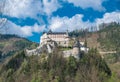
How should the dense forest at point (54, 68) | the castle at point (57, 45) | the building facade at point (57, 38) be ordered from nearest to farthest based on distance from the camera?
the dense forest at point (54, 68)
the castle at point (57, 45)
the building facade at point (57, 38)

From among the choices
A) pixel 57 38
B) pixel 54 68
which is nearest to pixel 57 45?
pixel 57 38

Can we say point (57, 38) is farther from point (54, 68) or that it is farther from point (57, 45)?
point (54, 68)

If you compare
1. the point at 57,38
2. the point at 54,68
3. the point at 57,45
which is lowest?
the point at 54,68

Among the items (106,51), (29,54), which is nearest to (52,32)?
(29,54)

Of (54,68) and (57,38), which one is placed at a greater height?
(57,38)

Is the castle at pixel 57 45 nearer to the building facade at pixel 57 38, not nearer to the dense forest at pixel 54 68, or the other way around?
the building facade at pixel 57 38

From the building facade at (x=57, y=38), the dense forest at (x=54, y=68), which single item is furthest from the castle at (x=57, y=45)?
the dense forest at (x=54, y=68)

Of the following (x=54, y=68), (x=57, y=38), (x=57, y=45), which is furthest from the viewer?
(x=57, y=38)

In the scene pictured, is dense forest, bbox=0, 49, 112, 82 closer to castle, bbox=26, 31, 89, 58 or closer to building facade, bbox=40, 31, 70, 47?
castle, bbox=26, 31, 89, 58

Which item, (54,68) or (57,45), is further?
(57,45)

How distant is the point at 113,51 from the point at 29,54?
9149cm

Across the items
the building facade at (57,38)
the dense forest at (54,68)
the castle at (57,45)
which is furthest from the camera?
the building facade at (57,38)

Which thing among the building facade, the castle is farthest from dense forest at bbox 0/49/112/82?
the building facade

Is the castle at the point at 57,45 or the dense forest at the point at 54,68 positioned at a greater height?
the castle at the point at 57,45
